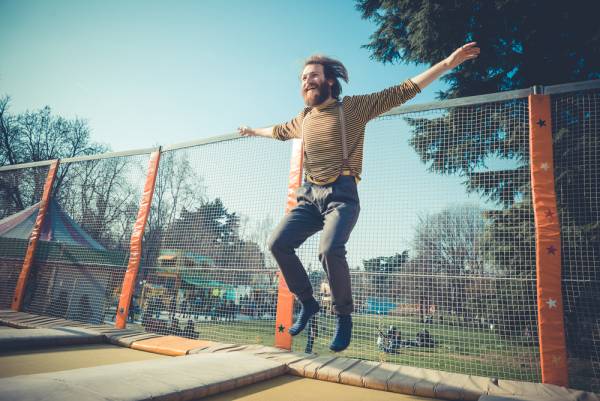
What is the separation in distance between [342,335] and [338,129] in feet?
4.07

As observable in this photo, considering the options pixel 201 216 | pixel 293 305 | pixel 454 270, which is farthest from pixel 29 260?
pixel 454 270

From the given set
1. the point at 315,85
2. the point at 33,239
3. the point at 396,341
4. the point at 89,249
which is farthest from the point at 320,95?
the point at 33,239

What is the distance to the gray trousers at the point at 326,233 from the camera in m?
1.81

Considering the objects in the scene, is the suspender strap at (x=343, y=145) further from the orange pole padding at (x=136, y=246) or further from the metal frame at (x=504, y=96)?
the orange pole padding at (x=136, y=246)

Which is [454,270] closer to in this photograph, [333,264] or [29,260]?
[333,264]

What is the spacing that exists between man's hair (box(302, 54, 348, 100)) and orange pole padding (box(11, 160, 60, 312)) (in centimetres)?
609

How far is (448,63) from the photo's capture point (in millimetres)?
1841

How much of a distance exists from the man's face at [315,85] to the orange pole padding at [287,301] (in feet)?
A: 5.95

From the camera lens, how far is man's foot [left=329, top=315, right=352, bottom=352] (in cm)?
186

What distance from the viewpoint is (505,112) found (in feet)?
11.3


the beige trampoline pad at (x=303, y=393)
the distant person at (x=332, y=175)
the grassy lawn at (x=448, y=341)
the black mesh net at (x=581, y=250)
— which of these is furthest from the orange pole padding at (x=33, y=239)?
the black mesh net at (x=581, y=250)

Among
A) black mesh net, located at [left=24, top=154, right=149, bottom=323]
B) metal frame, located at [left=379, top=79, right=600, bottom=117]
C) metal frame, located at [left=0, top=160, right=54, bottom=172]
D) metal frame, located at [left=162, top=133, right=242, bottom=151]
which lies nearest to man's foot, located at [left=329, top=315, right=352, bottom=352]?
metal frame, located at [left=379, top=79, right=600, bottom=117]

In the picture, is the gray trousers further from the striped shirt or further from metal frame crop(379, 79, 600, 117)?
metal frame crop(379, 79, 600, 117)

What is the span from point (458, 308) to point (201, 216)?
3.48 m
